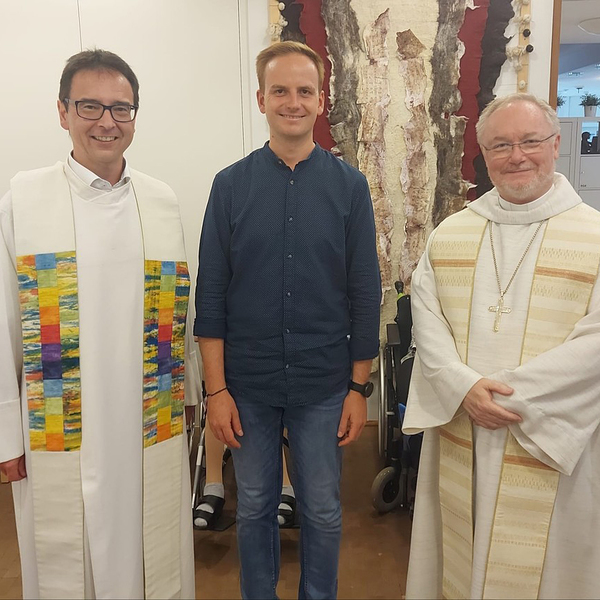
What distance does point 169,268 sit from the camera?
1799 millimetres

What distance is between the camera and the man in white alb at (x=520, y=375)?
1.62m

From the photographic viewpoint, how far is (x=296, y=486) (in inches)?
72.5

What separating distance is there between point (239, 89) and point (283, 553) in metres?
2.65

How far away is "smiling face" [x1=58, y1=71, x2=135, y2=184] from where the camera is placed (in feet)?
5.39

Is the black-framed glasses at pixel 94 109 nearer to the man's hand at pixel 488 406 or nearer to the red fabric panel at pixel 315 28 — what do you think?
the man's hand at pixel 488 406

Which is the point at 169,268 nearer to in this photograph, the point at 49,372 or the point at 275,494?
the point at 49,372

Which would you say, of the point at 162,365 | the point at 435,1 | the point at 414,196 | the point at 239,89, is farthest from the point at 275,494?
the point at 435,1

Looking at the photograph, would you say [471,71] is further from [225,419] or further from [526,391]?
[225,419]

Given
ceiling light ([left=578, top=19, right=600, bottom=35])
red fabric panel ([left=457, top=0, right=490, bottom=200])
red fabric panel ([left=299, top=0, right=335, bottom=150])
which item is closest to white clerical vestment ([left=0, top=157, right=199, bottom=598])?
red fabric panel ([left=299, top=0, right=335, bottom=150])

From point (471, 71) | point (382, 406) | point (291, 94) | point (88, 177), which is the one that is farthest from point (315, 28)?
point (88, 177)

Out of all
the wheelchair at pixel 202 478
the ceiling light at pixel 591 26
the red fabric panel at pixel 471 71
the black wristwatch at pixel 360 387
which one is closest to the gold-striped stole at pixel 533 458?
the black wristwatch at pixel 360 387

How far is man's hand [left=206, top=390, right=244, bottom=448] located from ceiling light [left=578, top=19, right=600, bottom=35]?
16.9 ft

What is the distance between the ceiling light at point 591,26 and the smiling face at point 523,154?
4.38 m

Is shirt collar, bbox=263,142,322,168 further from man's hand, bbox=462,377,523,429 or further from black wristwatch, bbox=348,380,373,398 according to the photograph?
man's hand, bbox=462,377,523,429
